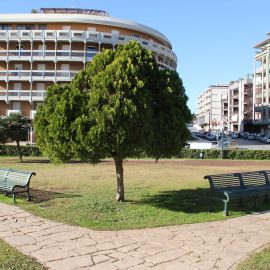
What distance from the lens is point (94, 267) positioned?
4027 millimetres

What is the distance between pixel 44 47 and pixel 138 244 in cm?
4298

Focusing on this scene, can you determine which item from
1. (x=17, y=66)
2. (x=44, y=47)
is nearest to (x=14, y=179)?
(x=44, y=47)

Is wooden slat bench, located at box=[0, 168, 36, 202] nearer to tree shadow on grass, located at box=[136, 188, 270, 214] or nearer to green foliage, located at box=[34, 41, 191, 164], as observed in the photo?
green foliage, located at box=[34, 41, 191, 164]

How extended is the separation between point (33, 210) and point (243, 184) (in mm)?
5934

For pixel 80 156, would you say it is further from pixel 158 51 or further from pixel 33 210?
pixel 158 51

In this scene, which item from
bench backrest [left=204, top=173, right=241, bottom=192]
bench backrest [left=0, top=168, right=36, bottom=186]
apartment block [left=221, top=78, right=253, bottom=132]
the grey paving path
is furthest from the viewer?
apartment block [left=221, top=78, right=253, bottom=132]

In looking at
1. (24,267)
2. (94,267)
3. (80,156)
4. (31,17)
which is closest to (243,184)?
(80,156)

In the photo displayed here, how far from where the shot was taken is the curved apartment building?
4203 cm

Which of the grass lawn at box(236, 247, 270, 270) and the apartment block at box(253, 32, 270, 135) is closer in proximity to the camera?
the grass lawn at box(236, 247, 270, 270)

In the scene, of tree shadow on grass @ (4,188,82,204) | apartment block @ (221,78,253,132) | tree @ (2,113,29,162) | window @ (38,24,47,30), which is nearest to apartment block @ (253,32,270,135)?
apartment block @ (221,78,253,132)

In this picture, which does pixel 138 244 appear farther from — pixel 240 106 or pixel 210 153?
pixel 240 106

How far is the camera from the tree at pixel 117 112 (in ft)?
22.1

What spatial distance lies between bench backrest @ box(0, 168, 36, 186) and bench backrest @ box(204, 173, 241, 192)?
5313 millimetres

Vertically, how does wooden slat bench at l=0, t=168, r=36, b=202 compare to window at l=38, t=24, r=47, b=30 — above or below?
below
